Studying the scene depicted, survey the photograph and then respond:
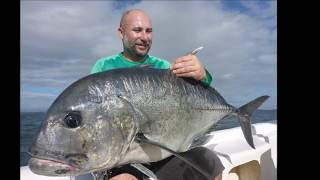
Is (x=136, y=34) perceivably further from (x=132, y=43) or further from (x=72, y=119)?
(x=72, y=119)

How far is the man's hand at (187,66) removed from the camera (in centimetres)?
247

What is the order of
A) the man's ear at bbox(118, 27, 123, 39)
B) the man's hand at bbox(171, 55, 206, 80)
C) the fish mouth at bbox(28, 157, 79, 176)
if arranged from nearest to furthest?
1. the fish mouth at bbox(28, 157, 79, 176)
2. the man's hand at bbox(171, 55, 206, 80)
3. the man's ear at bbox(118, 27, 123, 39)

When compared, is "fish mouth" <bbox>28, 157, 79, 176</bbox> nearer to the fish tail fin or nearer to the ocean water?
the ocean water

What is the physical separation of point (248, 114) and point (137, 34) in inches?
47.3

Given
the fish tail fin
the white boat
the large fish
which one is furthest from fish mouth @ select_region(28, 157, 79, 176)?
the white boat

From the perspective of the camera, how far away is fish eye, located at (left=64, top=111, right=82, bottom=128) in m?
1.95

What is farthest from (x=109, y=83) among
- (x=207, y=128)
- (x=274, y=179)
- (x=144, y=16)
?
(x=274, y=179)

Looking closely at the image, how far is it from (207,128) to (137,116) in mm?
737

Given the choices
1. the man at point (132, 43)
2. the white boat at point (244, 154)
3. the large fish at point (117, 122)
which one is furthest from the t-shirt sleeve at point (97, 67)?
the white boat at point (244, 154)

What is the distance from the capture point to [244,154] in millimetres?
3795

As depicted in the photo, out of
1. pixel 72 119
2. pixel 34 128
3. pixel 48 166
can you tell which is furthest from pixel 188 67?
pixel 34 128

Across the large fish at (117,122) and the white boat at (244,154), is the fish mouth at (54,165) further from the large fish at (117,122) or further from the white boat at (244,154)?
the white boat at (244,154)

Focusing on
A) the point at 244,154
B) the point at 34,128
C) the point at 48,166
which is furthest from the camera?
the point at 34,128
